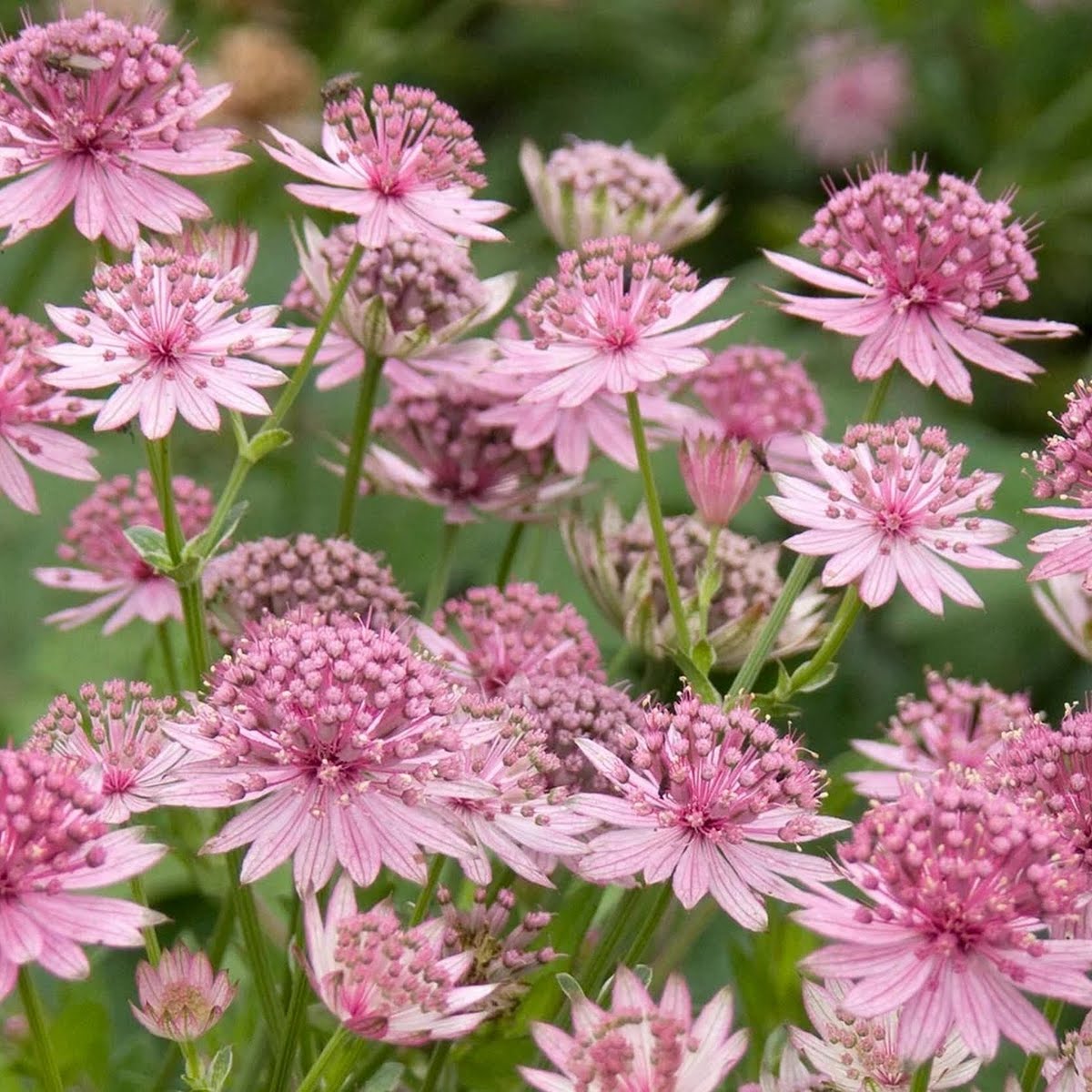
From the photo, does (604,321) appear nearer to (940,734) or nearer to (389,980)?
(940,734)

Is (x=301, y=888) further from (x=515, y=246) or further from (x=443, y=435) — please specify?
(x=515, y=246)

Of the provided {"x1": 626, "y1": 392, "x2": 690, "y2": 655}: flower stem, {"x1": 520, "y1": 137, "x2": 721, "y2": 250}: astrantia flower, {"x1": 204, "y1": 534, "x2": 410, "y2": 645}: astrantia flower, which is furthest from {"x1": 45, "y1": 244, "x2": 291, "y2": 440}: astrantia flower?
{"x1": 520, "y1": 137, "x2": 721, "y2": 250}: astrantia flower

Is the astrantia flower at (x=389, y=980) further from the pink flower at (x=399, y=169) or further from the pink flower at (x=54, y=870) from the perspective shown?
the pink flower at (x=399, y=169)

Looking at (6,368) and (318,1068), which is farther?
(6,368)

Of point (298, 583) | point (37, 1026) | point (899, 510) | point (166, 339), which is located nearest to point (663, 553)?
point (899, 510)

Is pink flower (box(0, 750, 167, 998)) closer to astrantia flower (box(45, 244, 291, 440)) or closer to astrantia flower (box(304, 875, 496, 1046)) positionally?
astrantia flower (box(304, 875, 496, 1046))

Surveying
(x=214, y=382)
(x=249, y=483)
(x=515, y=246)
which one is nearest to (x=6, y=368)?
(x=214, y=382)
